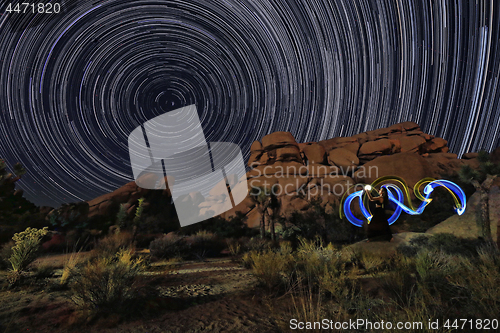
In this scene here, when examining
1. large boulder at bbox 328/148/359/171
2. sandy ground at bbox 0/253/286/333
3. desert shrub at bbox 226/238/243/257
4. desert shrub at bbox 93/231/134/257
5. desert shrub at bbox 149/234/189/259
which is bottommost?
desert shrub at bbox 226/238/243/257

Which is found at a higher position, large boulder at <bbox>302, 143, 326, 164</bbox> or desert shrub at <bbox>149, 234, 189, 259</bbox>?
large boulder at <bbox>302, 143, 326, 164</bbox>

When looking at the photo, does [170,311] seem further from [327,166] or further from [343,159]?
[343,159]

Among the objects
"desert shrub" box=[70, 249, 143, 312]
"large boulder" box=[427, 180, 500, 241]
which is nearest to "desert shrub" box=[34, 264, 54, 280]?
"desert shrub" box=[70, 249, 143, 312]

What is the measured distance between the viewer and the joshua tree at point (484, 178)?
11.0 metres

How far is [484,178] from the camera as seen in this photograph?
38.2 feet

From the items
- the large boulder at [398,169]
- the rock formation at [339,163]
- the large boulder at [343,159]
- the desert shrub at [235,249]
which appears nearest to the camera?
the desert shrub at [235,249]

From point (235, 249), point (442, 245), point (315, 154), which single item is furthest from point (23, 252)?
point (315, 154)

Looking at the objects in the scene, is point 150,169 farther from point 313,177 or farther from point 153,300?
point 153,300

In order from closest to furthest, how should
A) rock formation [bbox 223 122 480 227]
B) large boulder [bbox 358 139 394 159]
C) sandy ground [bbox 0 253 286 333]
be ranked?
1. sandy ground [bbox 0 253 286 333]
2. rock formation [bbox 223 122 480 227]
3. large boulder [bbox 358 139 394 159]

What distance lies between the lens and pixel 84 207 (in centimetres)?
2586

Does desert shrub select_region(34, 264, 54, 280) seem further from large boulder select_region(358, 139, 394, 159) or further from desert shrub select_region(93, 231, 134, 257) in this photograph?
large boulder select_region(358, 139, 394, 159)

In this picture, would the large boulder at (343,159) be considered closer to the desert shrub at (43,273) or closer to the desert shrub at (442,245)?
the desert shrub at (442,245)


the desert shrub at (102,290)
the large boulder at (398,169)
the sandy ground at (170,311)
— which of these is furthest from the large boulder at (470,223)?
the desert shrub at (102,290)

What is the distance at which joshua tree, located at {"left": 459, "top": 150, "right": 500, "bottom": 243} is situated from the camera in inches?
432
